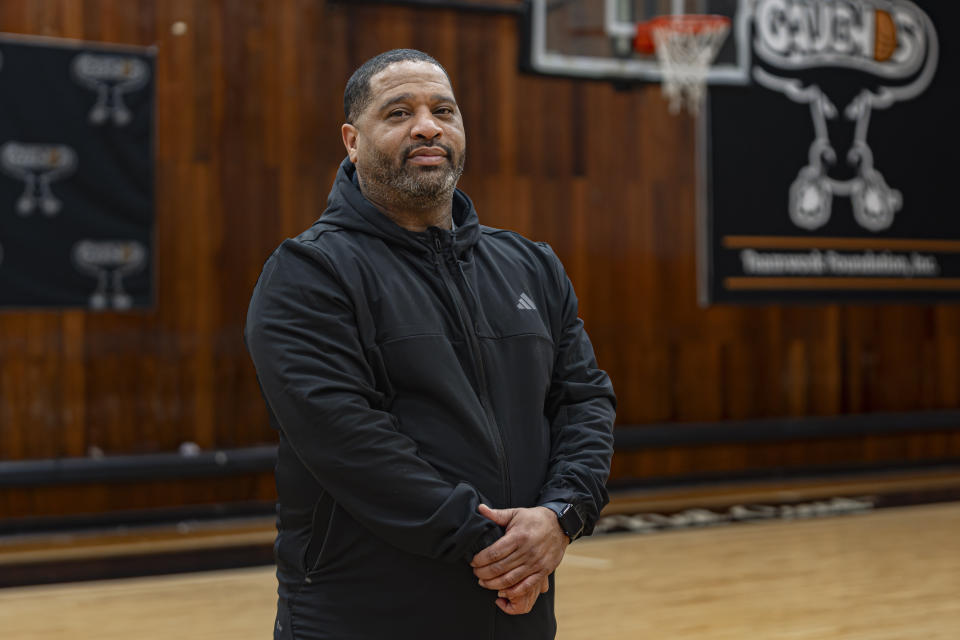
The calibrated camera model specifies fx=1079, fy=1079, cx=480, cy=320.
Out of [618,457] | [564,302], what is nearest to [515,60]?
[618,457]

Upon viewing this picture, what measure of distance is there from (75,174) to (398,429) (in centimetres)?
484

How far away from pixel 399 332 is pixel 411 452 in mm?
192

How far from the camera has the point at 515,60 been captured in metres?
7.00

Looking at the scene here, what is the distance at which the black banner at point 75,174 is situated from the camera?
5.82 m

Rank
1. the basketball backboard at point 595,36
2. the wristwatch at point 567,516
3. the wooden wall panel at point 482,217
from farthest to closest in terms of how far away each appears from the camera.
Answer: the basketball backboard at point 595,36 < the wooden wall panel at point 482,217 < the wristwatch at point 567,516

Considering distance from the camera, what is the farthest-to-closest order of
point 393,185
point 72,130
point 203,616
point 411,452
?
point 72,130, point 203,616, point 393,185, point 411,452

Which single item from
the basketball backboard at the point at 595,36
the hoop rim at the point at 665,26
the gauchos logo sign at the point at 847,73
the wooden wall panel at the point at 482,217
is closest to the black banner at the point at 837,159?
the gauchos logo sign at the point at 847,73

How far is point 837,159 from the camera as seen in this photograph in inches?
305

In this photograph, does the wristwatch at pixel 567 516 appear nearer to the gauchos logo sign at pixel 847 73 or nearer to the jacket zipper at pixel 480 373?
the jacket zipper at pixel 480 373

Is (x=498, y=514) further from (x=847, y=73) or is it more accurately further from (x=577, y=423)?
(x=847, y=73)

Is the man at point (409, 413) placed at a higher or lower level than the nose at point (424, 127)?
lower

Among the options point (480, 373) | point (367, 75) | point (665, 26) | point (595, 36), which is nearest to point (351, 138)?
point (367, 75)

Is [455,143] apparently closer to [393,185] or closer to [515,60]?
[393,185]

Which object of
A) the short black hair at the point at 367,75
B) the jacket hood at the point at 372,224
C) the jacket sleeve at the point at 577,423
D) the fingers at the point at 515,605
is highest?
the short black hair at the point at 367,75
